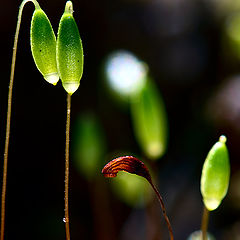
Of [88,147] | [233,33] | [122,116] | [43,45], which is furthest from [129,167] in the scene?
[233,33]

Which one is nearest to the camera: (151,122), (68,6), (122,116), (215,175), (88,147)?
(68,6)

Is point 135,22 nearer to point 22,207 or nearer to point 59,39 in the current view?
point 22,207

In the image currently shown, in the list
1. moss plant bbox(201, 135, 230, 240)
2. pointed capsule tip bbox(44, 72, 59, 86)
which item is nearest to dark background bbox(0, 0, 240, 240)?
moss plant bbox(201, 135, 230, 240)

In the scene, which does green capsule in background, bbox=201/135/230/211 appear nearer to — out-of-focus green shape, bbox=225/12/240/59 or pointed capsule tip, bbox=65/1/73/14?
pointed capsule tip, bbox=65/1/73/14

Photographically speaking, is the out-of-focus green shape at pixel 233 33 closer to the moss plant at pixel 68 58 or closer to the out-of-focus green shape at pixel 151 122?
the out-of-focus green shape at pixel 151 122

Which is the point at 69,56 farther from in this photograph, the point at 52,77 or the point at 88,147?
the point at 88,147
